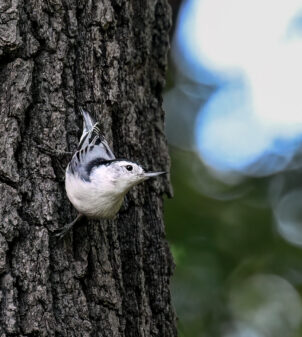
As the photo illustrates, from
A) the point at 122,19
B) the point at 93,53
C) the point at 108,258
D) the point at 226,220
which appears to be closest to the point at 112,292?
the point at 108,258

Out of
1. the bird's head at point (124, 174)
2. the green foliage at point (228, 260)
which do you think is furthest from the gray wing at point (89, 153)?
the green foliage at point (228, 260)

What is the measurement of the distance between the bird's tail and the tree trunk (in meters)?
0.04

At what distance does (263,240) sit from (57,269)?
3379 mm

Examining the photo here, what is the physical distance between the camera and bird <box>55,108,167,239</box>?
9.33 feet

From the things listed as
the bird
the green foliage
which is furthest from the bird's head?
the green foliage

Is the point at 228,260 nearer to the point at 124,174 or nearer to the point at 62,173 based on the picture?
the point at 124,174

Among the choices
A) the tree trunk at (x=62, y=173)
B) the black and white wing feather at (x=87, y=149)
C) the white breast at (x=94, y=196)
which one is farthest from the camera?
the black and white wing feather at (x=87, y=149)

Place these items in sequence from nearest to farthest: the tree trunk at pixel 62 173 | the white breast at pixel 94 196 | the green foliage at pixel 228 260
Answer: the tree trunk at pixel 62 173 → the white breast at pixel 94 196 → the green foliage at pixel 228 260

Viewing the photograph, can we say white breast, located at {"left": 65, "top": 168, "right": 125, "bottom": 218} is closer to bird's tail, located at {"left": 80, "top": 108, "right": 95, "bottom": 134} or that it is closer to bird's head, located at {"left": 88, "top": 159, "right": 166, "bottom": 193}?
bird's head, located at {"left": 88, "top": 159, "right": 166, "bottom": 193}

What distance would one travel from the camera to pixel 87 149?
3047 millimetres

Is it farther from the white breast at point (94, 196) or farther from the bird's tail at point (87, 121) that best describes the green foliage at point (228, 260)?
the bird's tail at point (87, 121)

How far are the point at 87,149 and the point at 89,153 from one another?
0.11 feet

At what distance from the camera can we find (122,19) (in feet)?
10.9

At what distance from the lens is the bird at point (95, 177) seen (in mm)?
2844
